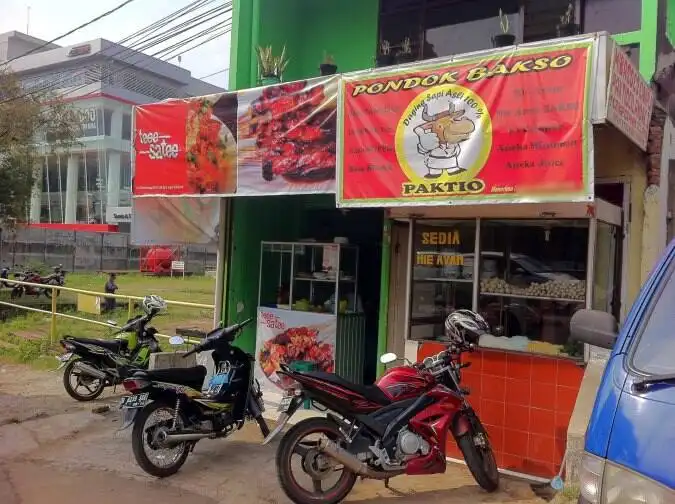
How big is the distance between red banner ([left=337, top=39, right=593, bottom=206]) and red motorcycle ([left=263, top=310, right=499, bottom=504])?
3.89ft

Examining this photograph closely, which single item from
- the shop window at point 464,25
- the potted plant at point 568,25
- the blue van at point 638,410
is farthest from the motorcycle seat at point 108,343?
the blue van at point 638,410

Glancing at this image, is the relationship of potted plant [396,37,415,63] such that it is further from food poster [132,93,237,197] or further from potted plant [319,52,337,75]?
food poster [132,93,237,197]

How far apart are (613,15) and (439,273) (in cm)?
330

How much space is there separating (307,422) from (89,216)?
1848 inches

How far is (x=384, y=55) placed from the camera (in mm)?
7984

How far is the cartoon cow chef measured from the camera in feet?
16.9

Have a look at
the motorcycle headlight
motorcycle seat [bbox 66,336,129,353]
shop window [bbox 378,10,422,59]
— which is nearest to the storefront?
motorcycle seat [bbox 66,336,129,353]

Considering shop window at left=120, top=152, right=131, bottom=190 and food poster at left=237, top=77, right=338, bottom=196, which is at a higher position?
shop window at left=120, top=152, right=131, bottom=190

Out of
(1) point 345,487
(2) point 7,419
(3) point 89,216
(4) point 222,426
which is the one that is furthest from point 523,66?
(3) point 89,216

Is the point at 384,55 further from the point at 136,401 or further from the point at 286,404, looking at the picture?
the point at 136,401

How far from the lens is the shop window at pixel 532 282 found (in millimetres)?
5648

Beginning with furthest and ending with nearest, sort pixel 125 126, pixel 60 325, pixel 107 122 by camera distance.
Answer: pixel 125 126, pixel 107 122, pixel 60 325

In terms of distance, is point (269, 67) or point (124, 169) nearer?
point (269, 67)

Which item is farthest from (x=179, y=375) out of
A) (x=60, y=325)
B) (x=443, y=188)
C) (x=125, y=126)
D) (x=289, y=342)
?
(x=125, y=126)
